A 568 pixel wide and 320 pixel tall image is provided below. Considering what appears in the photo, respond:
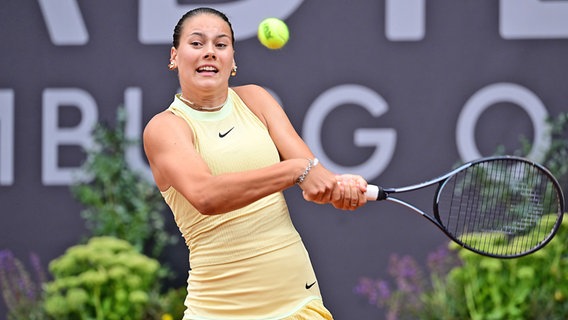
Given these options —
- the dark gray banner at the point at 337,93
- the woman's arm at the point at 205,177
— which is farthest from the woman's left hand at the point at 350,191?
the dark gray banner at the point at 337,93

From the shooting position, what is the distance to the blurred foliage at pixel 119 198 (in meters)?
5.52

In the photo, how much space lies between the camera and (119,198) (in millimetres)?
5602

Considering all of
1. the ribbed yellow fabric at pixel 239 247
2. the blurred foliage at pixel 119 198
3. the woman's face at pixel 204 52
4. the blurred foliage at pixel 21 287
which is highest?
the woman's face at pixel 204 52

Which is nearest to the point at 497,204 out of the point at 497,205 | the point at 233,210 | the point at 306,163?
the point at 497,205

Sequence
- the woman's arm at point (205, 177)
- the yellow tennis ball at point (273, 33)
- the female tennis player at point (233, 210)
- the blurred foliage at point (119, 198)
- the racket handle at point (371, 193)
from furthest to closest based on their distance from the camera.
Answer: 1. the blurred foliage at point (119, 198)
2. the yellow tennis ball at point (273, 33)
3. the racket handle at point (371, 193)
4. the female tennis player at point (233, 210)
5. the woman's arm at point (205, 177)

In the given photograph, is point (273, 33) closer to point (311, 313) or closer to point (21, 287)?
point (311, 313)

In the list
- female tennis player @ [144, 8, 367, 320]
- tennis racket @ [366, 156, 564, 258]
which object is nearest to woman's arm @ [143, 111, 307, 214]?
female tennis player @ [144, 8, 367, 320]

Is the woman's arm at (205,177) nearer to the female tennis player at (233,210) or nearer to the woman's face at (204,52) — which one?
the female tennis player at (233,210)

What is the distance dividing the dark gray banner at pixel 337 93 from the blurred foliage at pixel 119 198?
11 cm

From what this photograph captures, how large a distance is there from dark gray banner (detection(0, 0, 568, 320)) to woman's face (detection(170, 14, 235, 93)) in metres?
2.80

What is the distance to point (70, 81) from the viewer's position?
5762mm

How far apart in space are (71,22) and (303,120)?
1.44 m

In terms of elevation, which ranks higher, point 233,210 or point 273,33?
point 273,33

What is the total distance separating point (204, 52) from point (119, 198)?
2.91m
